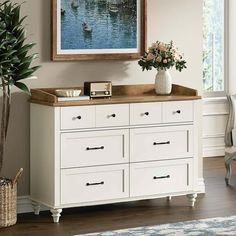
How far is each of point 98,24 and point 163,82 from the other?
0.68 m

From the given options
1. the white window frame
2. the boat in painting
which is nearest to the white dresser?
the boat in painting

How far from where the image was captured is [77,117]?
18.5 ft

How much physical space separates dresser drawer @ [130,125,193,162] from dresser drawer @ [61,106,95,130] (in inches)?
14.2

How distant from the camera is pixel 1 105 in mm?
5820

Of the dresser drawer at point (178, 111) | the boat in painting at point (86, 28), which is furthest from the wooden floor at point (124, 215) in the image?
the boat in painting at point (86, 28)

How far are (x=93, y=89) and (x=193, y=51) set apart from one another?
3.77ft

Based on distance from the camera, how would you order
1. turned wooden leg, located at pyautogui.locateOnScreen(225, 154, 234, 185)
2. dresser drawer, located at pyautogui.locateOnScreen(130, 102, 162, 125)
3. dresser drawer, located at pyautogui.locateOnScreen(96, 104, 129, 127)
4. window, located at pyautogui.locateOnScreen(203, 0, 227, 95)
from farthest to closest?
window, located at pyautogui.locateOnScreen(203, 0, 227, 95) → turned wooden leg, located at pyautogui.locateOnScreen(225, 154, 234, 185) → dresser drawer, located at pyautogui.locateOnScreen(130, 102, 162, 125) → dresser drawer, located at pyautogui.locateOnScreen(96, 104, 129, 127)

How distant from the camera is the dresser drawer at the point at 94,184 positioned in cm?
567

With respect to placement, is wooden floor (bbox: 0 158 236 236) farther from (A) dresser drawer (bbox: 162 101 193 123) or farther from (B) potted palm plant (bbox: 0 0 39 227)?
(A) dresser drawer (bbox: 162 101 193 123)

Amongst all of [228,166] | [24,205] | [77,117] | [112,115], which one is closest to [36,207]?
[24,205]

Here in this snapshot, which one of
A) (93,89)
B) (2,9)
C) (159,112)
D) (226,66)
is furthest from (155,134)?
(226,66)

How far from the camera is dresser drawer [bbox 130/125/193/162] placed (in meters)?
5.91

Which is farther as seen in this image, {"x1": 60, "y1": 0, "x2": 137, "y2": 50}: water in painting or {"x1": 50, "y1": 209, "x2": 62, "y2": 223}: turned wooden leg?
{"x1": 60, "y1": 0, "x2": 137, "y2": 50}: water in painting

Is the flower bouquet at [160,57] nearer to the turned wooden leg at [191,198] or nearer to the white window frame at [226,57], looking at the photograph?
the turned wooden leg at [191,198]
